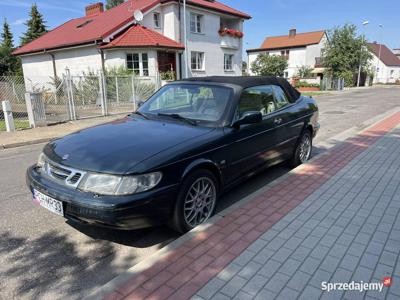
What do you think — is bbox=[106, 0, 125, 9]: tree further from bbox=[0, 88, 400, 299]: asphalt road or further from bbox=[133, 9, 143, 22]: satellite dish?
bbox=[0, 88, 400, 299]: asphalt road

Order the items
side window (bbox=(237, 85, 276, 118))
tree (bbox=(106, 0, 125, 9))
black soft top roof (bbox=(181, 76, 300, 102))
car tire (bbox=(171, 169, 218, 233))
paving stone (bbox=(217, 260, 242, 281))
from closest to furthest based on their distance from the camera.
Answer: paving stone (bbox=(217, 260, 242, 281)), car tire (bbox=(171, 169, 218, 233)), side window (bbox=(237, 85, 276, 118)), black soft top roof (bbox=(181, 76, 300, 102)), tree (bbox=(106, 0, 125, 9))

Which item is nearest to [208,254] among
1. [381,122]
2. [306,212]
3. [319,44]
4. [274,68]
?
[306,212]

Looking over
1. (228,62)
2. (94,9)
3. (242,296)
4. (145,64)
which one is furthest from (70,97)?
(94,9)

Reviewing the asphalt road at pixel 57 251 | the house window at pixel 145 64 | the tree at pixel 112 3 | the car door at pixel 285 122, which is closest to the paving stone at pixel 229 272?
the asphalt road at pixel 57 251

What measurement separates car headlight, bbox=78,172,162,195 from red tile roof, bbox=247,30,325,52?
2134 inches

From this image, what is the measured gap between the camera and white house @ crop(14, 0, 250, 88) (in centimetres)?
2159

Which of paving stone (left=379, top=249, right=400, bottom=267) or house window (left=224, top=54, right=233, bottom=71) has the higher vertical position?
house window (left=224, top=54, right=233, bottom=71)

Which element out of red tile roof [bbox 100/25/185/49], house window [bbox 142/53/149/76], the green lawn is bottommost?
the green lawn

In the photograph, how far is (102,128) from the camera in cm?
412

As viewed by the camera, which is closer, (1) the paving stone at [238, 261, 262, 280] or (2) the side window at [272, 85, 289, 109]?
(1) the paving stone at [238, 261, 262, 280]

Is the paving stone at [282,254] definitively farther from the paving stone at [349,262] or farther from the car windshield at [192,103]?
the car windshield at [192,103]

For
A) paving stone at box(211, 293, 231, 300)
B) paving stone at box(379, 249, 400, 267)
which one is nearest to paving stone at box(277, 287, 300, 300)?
paving stone at box(211, 293, 231, 300)

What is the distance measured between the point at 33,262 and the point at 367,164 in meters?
5.54

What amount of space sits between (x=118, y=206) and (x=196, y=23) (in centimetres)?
2515
